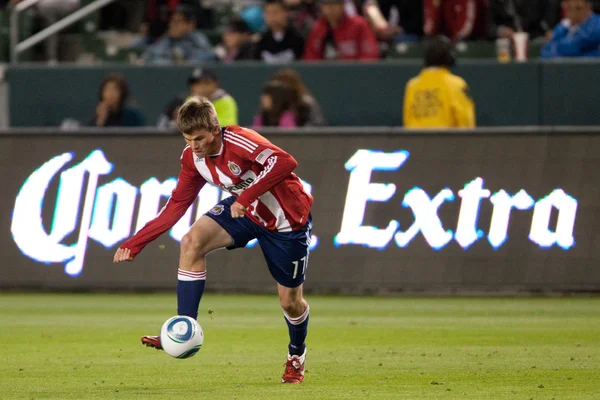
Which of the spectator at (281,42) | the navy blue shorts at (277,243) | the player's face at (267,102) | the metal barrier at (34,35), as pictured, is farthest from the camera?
the metal barrier at (34,35)

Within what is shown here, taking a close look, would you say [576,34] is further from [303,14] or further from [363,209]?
[363,209]

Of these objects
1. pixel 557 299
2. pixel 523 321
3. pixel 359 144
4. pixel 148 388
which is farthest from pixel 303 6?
pixel 148 388

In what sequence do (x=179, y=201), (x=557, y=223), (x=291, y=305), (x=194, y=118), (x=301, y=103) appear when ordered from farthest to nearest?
(x=301, y=103), (x=557, y=223), (x=179, y=201), (x=291, y=305), (x=194, y=118)

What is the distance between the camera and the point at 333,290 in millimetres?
→ 14000

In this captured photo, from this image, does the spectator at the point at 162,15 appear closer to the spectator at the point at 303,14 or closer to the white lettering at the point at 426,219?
the spectator at the point at 303,14

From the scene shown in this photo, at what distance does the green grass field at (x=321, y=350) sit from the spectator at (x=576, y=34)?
169 inches

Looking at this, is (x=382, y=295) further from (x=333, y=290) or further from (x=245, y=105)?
(x=245, y=105)

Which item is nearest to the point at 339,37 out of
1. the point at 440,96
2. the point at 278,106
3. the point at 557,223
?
the point at 278,106

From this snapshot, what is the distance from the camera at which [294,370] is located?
803 cm

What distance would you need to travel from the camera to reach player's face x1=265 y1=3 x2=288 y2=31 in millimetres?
17609

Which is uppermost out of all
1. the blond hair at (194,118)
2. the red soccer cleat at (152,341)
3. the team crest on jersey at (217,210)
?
the blond hair at (194,118)

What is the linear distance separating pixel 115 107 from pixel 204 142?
8.43 m

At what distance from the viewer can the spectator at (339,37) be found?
17188 mm

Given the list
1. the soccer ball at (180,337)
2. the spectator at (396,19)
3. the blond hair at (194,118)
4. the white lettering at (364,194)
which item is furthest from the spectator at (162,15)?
the soccer ball at (180,337)
